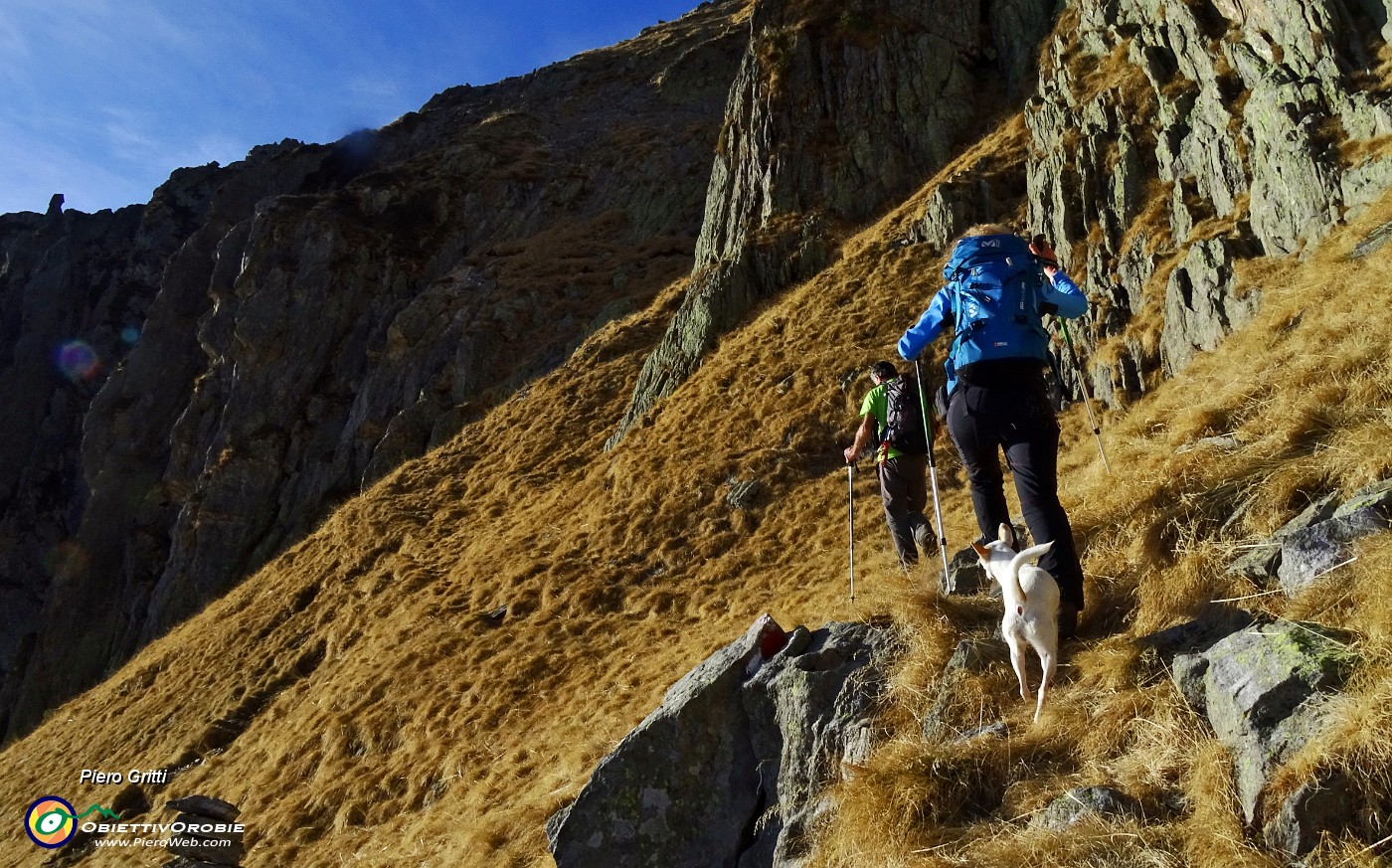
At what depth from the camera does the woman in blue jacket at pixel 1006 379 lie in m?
4.26

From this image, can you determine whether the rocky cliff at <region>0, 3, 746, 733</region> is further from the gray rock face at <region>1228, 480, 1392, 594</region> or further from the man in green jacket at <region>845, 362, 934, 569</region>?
the gray rock face at <region>1228, 480, 1392, 594</region>

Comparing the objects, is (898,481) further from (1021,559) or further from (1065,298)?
(1021,559)

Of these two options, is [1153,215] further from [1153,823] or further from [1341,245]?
[1153,823]

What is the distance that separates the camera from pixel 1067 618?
13.5 feet

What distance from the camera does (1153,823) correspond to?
2.96m

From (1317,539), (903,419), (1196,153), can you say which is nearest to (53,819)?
(903,419)

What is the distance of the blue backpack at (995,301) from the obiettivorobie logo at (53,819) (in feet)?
55.5

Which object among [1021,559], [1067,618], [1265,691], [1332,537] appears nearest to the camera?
[1265,691]

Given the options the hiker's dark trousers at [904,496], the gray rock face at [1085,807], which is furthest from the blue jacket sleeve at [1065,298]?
the hiker's dark trousers at [904,496]

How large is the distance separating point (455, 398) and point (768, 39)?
651 inches

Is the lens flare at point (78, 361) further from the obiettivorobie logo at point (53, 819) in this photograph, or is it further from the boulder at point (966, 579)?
the boulder at point (966, 579)

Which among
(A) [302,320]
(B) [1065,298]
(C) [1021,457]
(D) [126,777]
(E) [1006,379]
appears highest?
(A) [302,320]

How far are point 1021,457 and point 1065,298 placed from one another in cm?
110

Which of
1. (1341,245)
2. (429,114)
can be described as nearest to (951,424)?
(1341,245)
